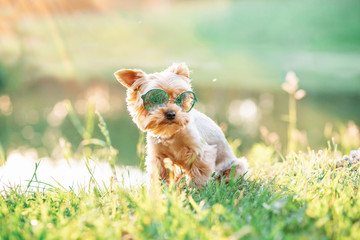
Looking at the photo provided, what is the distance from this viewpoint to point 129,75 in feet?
14.0

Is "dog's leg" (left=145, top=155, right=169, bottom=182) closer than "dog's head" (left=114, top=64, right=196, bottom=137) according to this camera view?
No

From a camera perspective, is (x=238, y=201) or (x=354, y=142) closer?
(x=238, y=201)

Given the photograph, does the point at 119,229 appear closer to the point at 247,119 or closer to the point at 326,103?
the point at 247,119

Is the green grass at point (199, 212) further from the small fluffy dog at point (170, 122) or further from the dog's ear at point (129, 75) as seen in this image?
the dog's ear at point (129, 75)

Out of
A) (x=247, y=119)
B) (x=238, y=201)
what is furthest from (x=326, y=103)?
(x=238, y=201)

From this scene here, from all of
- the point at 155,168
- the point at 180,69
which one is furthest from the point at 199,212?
the point at 180,69

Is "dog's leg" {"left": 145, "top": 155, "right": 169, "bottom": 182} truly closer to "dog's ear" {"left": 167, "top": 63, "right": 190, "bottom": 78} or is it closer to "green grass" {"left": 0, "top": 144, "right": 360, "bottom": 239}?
"green grass" {"left": 0, "top": 144, "right": 360, "bottom": 239}

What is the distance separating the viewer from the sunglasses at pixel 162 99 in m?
4.00

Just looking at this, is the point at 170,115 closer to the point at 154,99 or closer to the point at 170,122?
the point at 170,122

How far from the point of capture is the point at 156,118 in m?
4.02

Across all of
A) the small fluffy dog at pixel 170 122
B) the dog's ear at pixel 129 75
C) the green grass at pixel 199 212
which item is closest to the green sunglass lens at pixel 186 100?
the small fluffy dog at pixel 170 122

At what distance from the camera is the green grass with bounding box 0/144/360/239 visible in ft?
9.47

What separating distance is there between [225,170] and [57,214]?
2062mm

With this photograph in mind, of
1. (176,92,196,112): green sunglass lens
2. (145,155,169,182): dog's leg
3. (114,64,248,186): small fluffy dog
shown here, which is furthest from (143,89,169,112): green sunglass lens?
(145,155,169,182): dog's leg
